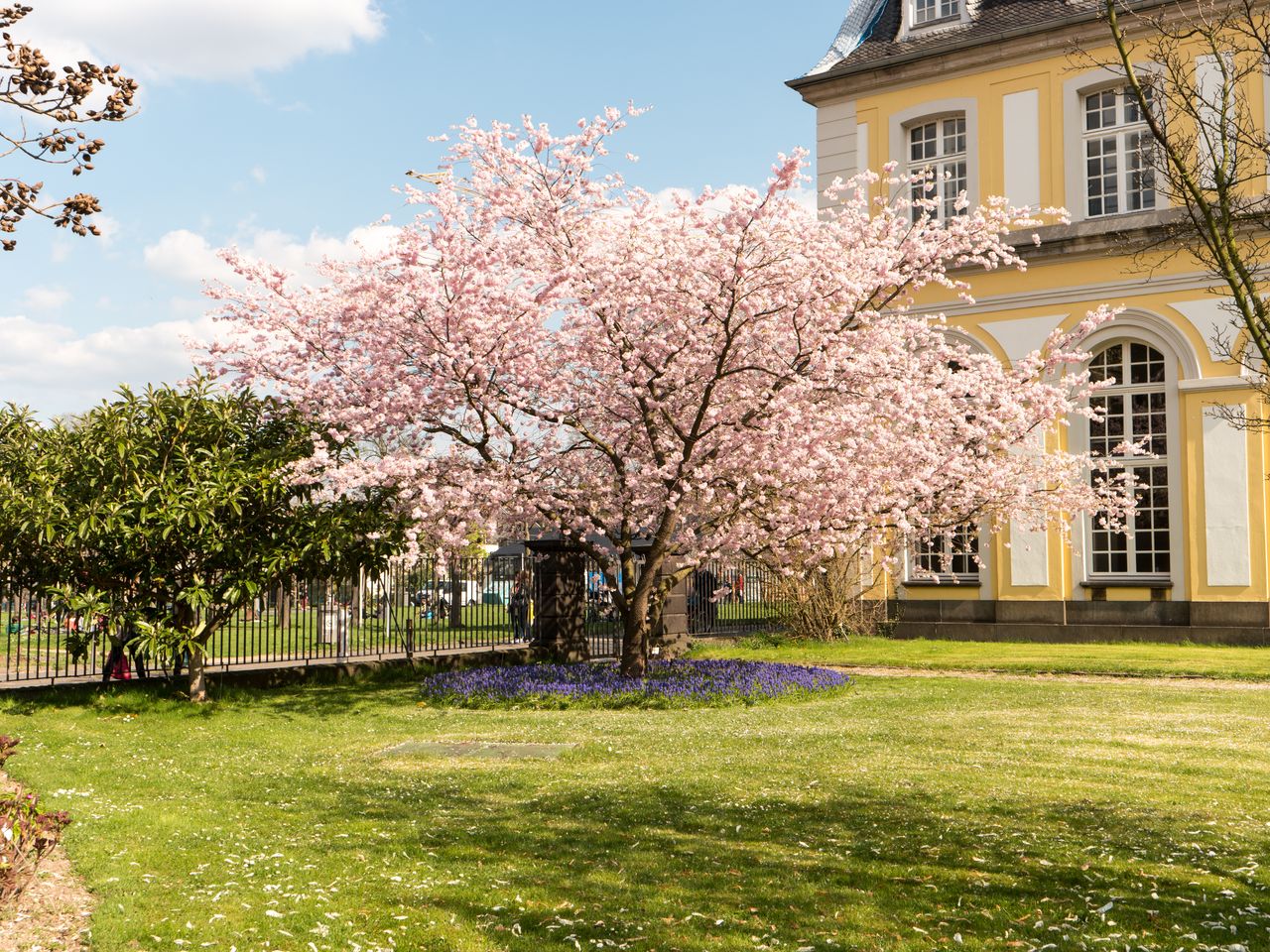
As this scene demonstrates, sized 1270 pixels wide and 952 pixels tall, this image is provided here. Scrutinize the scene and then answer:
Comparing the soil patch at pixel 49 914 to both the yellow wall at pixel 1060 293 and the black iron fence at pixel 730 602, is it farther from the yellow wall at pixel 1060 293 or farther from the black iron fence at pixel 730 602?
the yellow wall at pixel 1060 293

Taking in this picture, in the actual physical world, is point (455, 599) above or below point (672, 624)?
above

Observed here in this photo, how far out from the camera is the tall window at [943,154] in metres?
26.0

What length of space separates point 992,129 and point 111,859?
2359 centimetres

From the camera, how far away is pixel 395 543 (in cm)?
1502

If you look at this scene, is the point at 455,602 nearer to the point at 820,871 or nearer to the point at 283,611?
the point at 283,611

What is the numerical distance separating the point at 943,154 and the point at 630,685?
16.8 meters

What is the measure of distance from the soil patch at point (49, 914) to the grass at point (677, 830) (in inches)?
5.4

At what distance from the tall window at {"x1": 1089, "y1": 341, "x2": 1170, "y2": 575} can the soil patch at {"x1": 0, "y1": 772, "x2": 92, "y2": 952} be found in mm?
20873

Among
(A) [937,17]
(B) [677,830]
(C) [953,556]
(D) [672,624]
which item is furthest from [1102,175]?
(B) [677,830]

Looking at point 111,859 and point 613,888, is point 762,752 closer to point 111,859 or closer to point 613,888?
point 613,888

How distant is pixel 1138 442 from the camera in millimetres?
23359

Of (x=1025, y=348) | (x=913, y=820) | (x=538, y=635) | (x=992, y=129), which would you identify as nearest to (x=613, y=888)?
(x=913, y=820)

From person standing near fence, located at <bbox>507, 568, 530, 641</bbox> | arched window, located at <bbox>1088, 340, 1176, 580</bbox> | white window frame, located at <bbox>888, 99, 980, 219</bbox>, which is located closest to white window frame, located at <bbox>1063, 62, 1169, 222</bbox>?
white window frame, located at <bbox>888, 99, 980, 219</bbox>

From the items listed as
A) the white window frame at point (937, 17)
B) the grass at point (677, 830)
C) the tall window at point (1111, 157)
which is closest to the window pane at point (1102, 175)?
the tall window at point (1111, 157)
